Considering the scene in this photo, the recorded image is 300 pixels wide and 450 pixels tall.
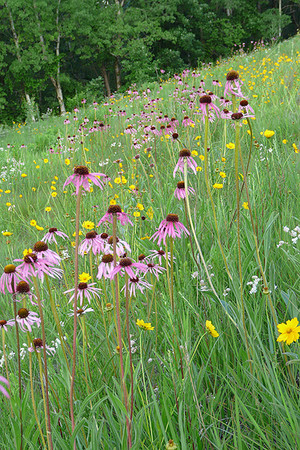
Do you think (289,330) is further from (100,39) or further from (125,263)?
(100,39)

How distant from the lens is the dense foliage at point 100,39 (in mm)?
16234

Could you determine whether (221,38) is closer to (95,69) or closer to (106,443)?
(95,69)

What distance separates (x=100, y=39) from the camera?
1714 centimetres

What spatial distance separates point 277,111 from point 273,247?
1995mm

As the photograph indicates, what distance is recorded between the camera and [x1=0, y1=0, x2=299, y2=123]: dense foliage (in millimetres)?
16234

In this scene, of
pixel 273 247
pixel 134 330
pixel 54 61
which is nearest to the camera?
pixel 134 330

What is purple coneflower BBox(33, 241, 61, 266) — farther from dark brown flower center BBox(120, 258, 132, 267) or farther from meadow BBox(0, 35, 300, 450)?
dark brown flower center BBox(120, 258, 132, 267)

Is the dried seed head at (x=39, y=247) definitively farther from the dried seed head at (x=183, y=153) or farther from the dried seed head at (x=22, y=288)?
the dried seed head at (x=183, y=153)

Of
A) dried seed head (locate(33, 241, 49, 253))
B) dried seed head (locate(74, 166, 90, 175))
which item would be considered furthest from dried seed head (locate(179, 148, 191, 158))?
dried seed head (locate(33, 241, 49, 253))

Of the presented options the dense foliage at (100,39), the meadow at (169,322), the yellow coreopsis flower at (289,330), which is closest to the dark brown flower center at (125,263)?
the meadow at (169,322)

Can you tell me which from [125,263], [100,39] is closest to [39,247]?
[125,263]

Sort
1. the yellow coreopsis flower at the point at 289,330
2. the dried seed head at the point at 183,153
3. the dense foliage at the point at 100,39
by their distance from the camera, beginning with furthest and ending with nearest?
1. the dense foliage at the point at 100,39
2. the dried seed head at the point at 183,153
3. the yellow coreopsis flower at the point at 289,330

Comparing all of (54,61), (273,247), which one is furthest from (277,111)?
(54,61)

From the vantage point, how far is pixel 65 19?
17078mm
